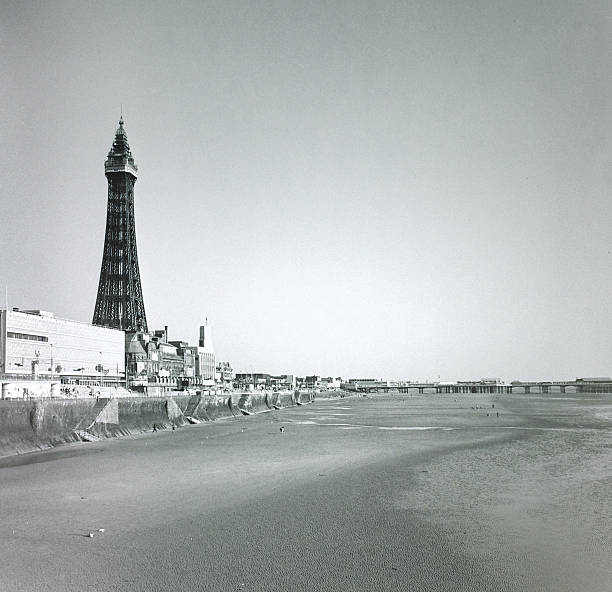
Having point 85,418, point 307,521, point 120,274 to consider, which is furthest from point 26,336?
point 307,521

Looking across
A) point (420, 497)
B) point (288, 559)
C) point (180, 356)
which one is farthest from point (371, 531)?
point (180, 356)

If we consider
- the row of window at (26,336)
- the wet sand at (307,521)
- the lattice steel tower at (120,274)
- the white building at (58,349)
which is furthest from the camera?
the lattice steel tower at (120,274)

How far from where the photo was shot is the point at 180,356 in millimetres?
168375

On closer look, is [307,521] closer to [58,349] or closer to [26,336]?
[26,336]

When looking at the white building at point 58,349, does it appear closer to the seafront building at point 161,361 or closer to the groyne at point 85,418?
the seafront building at point 161,361

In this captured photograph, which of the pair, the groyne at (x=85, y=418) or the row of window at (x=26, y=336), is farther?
the row of window at (x=26, y=336)

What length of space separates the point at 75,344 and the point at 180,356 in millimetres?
67199

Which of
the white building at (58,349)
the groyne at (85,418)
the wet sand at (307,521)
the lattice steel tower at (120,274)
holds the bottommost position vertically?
the wet sand at (307,521)

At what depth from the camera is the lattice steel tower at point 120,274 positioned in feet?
469

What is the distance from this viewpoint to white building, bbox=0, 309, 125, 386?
82.9m

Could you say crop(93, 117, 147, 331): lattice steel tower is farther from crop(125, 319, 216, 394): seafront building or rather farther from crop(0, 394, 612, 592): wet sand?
crop(0, 394, 612, 592): wet sand

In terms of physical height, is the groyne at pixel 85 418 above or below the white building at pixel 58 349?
below

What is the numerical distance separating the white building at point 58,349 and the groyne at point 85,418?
68.4 feet

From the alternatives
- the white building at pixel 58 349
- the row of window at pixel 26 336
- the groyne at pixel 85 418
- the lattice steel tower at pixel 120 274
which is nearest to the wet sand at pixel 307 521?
the groyne at pixel 85 418
